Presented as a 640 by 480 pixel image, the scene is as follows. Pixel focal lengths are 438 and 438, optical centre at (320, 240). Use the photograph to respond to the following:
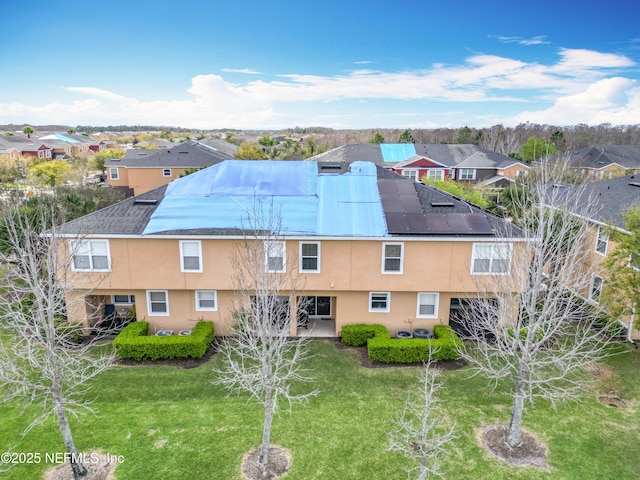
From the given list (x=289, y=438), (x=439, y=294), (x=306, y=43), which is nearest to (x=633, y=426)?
(x=439, y=294)

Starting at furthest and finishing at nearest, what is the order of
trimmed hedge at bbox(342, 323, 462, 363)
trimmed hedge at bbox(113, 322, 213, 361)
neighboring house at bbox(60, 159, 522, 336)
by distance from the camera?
neighboring house at bbox(60, 159, 522, 336) → trimmed hedge at bbox(113, 322, 213, 361) → trimmed hedge at bbox(342, 323, 462, 363)

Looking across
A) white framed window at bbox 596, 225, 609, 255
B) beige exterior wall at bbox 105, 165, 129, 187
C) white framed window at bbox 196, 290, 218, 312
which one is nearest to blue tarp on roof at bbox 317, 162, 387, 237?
white framed window at bbox 196, 290, 218, 312

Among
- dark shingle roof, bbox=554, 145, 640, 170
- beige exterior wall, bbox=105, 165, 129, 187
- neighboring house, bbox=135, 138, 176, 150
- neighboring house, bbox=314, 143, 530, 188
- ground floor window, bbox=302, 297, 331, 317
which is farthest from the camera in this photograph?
neighboring house, bbox=135, 138, 176, 150

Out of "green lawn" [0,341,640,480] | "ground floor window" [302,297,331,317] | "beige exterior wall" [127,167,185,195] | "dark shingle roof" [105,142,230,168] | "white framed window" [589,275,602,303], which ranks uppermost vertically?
"dark shingle roof" [105,142,230,168]

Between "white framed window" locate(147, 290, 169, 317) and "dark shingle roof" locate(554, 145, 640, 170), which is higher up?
"dark shingle roof" locate(554, 145, 640, 170)

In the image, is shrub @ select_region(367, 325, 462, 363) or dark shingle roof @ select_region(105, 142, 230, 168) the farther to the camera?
dark shingle roof @ select_region(105, 142, 230, 168)

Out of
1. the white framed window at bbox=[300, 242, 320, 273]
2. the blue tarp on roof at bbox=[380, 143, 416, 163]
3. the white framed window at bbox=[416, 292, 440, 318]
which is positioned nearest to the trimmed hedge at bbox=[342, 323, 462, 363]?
the white framed window at bbox=[416, 292, 440, 318]

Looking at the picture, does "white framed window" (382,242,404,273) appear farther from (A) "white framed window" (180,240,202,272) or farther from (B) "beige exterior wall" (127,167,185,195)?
(B) "beige exterior wall" (127,167,185,195)
